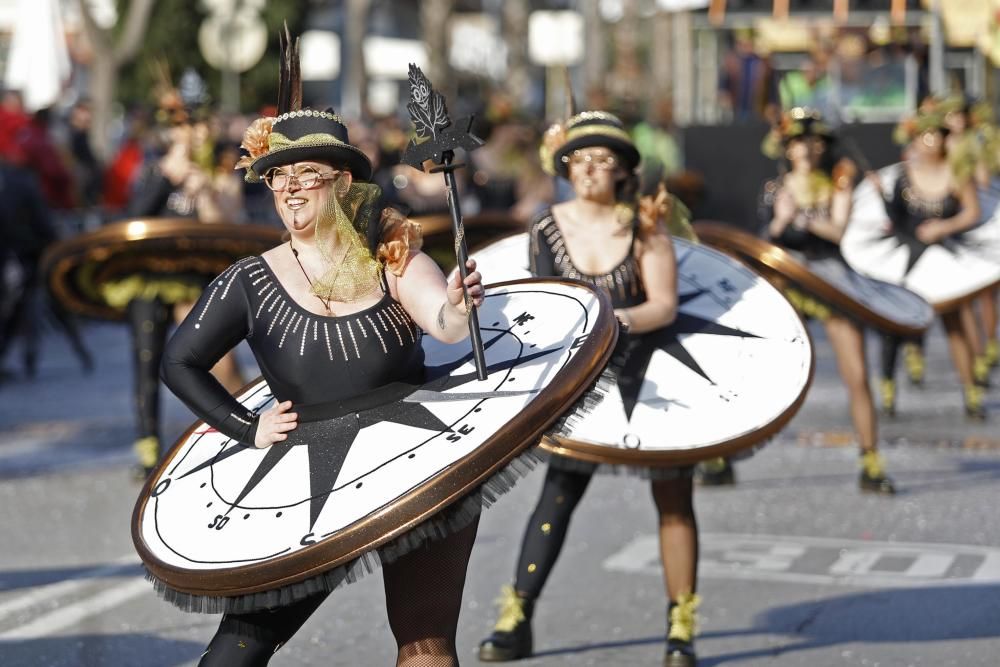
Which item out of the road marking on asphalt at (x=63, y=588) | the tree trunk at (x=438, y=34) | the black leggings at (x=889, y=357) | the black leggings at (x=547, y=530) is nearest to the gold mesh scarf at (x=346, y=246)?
the black leggings at (x=547, y=530)

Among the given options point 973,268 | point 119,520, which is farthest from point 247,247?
point 973,268

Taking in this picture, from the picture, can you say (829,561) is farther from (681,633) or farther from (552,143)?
(552,143)

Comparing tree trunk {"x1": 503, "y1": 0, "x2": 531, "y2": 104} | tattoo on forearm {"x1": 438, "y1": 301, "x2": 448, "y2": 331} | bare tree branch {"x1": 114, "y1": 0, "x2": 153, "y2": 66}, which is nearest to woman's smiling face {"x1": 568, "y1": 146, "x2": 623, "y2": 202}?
tattoo on forearm {"x1": 438, "y1": 301, "x2": 448, "y2": 331}

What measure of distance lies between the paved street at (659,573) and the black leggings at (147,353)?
1.28ft

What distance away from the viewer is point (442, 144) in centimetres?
445

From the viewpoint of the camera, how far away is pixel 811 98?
2344 centimetres

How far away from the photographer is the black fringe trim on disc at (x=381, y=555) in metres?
4.13

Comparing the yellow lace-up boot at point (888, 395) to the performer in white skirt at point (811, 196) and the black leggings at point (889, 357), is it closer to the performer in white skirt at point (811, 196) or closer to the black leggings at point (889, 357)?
the black leggings at point (889, 357)

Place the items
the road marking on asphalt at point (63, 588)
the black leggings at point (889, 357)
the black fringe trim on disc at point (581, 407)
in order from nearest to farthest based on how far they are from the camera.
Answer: the black fringe trim on disc at point (581, 407) < the road marking on asphalt at point (63, 588) < the black leggings at point (889, 357)

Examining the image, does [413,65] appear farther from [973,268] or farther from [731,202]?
[731,202]

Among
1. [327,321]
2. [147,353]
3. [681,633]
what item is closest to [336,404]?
[327,321]

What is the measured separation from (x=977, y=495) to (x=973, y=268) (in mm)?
3064

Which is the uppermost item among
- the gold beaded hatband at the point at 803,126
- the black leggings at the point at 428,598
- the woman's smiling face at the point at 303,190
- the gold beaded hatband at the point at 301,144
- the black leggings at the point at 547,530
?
the gold beaded hatband at the point at 301,144

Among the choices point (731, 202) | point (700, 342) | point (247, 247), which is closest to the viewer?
point (700, 342)
